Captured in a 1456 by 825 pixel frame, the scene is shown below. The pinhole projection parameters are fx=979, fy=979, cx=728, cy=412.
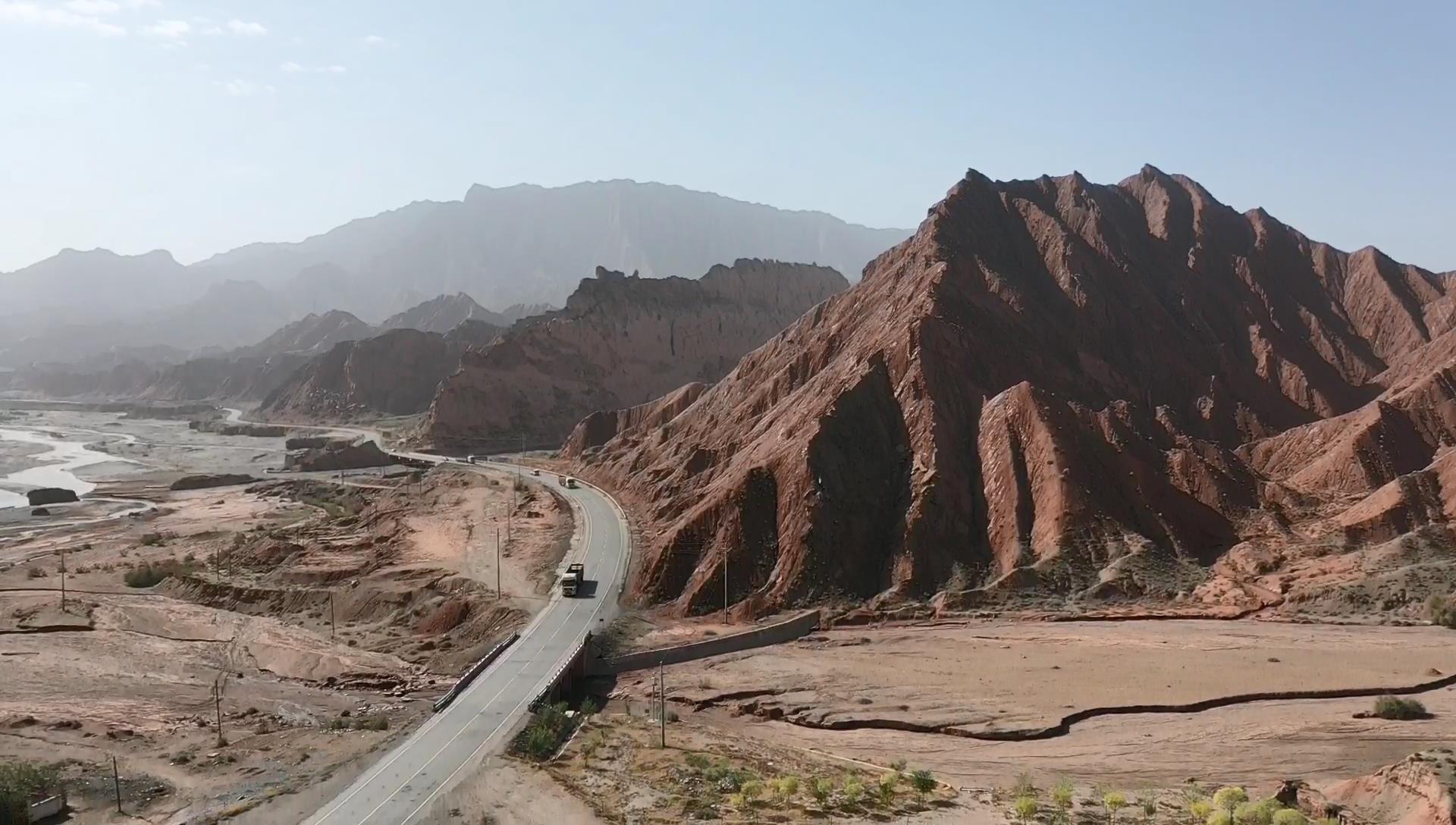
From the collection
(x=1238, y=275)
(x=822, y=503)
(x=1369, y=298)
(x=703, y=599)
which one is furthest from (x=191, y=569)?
(x=1369, y=298)

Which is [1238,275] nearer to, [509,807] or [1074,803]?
[1074,803]

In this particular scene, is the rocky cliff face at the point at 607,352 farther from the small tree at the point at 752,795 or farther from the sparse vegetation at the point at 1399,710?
the sparse vegetation at the point at 1399,710

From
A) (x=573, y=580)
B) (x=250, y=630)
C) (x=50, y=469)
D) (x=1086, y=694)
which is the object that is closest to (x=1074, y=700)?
(x=1086, y=694)

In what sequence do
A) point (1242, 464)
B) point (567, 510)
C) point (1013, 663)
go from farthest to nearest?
point (567, 510) < point (1242, 464) < point (1013, 663)

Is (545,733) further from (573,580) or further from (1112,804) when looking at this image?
(573,580)

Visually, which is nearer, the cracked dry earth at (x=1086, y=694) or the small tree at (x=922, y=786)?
the small tree at (x=922, y=786)

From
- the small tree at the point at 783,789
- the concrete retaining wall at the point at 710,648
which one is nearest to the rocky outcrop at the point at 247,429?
the concrete retaining wall at the point at 710,648
